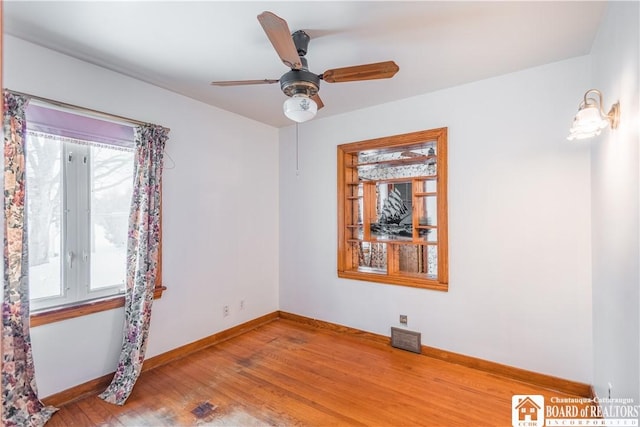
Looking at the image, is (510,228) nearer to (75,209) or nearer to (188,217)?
(188,217)

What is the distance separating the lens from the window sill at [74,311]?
7.80ft

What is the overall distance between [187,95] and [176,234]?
1.39 m

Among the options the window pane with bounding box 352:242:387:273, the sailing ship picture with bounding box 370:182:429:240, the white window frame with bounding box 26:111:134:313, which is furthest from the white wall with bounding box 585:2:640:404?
the white window frame with bounding box 26:111:134:313

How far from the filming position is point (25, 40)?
90.8 inches

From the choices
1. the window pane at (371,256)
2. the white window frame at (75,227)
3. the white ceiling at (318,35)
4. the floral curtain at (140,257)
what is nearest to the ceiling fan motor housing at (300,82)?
the white ceiling at (318,35)

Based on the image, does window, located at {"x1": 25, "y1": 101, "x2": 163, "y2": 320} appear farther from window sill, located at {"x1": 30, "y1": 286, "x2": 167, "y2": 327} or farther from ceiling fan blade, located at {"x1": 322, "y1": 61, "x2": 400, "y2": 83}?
ceiling fan blade, located at {"x1": 322, "y1": 61, "x2": 400, "y2": 83}

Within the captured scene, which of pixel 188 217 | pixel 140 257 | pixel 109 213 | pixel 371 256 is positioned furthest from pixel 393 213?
pixel 109 213

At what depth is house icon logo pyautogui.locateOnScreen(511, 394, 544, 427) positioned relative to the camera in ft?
7.61

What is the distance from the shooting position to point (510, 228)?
2877 millimetres

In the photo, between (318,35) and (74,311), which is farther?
(74,311)

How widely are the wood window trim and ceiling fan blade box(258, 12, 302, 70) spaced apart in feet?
6.70

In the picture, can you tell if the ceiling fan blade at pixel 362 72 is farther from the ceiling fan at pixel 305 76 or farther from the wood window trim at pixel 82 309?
the wood window trim at pixel 82 309

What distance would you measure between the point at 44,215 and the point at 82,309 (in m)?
0.76

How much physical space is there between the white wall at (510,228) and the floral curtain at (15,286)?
2.85 metres
